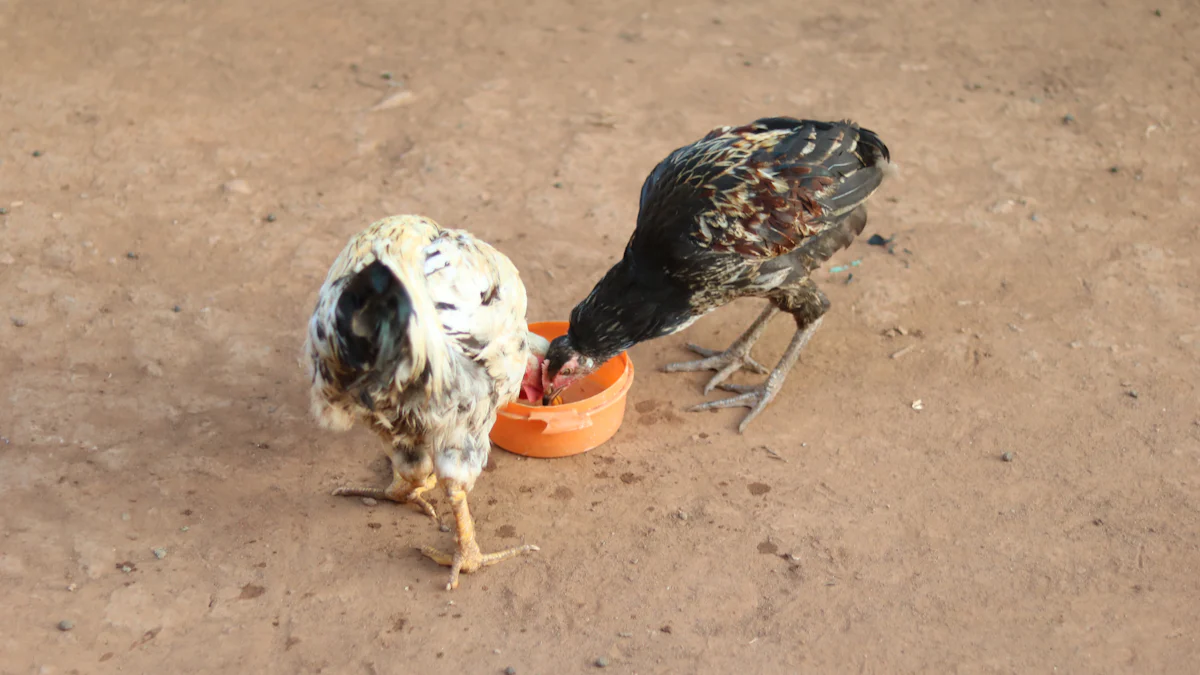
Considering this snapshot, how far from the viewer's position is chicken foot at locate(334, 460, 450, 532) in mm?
4123

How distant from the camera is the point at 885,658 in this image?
11.4ft

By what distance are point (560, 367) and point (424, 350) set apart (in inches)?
54.4

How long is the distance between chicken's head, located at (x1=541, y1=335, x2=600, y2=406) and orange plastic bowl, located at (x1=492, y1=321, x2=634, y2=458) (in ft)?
0.49

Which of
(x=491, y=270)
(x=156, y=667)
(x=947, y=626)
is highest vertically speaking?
(x=491, y=270)

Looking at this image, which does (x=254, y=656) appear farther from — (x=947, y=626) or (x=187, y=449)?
(x=947, y=626)

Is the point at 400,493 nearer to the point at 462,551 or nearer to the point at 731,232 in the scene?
the point at 462,551

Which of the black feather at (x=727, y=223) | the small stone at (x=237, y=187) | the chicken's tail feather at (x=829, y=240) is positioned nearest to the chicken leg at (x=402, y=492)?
the black feather at (x=727, y=223)

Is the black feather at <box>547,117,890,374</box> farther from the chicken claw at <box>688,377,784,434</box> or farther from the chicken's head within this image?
the chicken claw at <box>688,377,784,434</box>

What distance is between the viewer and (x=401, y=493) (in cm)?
416

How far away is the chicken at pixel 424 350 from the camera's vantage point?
3131 mm

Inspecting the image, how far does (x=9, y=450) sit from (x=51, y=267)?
149 centimetres

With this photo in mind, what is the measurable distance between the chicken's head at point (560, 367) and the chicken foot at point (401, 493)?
688mm

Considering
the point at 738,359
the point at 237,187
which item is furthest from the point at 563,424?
the point at 237,187

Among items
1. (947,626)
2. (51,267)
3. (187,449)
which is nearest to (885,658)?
(947,626)
